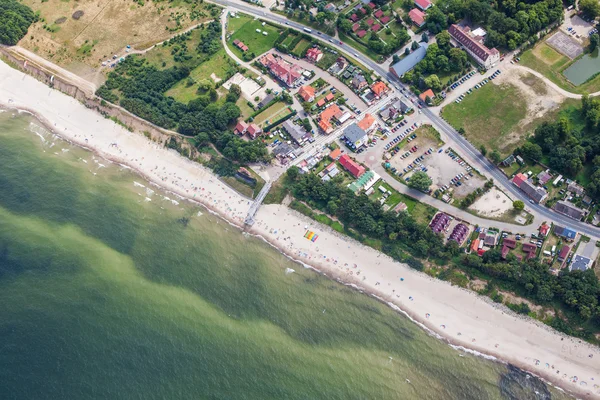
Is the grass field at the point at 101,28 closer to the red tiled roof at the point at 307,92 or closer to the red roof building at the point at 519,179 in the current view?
the red tiled roof at the point at 307,92

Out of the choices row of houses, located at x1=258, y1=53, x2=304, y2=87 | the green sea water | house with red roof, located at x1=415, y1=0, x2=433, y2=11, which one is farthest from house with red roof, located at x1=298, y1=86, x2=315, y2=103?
house with red roof, located at x1=415, y1=0, x2=433, y2=11

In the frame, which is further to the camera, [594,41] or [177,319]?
[594,41]

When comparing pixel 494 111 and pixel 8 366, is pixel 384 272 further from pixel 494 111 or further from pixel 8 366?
pixel 8 366

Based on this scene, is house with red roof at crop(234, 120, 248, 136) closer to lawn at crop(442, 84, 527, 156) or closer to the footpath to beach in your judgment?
the footpath to beach

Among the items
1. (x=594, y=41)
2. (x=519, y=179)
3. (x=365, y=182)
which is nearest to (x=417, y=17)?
(x=594, y=41)

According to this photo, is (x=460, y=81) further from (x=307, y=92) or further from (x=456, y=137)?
(x=307, y=92)

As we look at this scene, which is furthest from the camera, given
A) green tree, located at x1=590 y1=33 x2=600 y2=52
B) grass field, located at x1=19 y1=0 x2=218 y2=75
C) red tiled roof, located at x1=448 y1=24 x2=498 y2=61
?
grass field, located at x1=19 y1=0 x2=218 y2=75

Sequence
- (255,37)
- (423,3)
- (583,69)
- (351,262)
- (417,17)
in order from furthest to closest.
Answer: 1. (255,37)
2. (423,3)
3. (417,17)
4. (583,69)
5. (351,262)
